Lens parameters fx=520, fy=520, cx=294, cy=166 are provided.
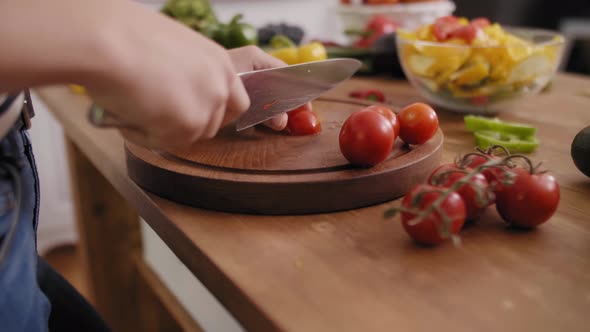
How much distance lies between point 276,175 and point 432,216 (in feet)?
0.71

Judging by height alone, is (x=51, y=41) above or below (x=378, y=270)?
above

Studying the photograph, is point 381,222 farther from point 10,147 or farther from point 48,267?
point 48,267

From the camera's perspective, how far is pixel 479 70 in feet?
3.34

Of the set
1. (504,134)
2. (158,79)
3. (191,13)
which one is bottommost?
(504,134)

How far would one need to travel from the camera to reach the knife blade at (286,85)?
2.39ft

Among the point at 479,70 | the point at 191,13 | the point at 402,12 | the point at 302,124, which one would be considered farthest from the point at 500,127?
the point at 191,13

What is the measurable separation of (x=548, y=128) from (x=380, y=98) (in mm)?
364

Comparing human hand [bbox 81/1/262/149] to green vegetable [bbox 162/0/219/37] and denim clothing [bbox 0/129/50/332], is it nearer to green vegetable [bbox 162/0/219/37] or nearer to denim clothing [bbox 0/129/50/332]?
denim clothing [bbox 0/129/50/332]

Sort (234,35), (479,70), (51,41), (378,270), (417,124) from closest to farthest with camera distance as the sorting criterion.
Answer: (51,41), (378,270), (417,124), (479,70), (234,35)

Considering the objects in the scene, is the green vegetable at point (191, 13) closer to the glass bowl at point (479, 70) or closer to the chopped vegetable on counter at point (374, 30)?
the chopped vegetable on counter at point (374, 30)

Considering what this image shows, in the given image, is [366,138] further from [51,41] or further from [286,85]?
[51,41]

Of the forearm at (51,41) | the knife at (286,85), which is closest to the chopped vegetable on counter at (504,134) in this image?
the knife at (286,85)

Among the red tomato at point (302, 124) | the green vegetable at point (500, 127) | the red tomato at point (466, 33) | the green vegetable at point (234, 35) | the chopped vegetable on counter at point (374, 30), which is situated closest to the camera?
the red tomato at point (302, 124)

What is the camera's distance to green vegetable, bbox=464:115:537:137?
3.03ft
